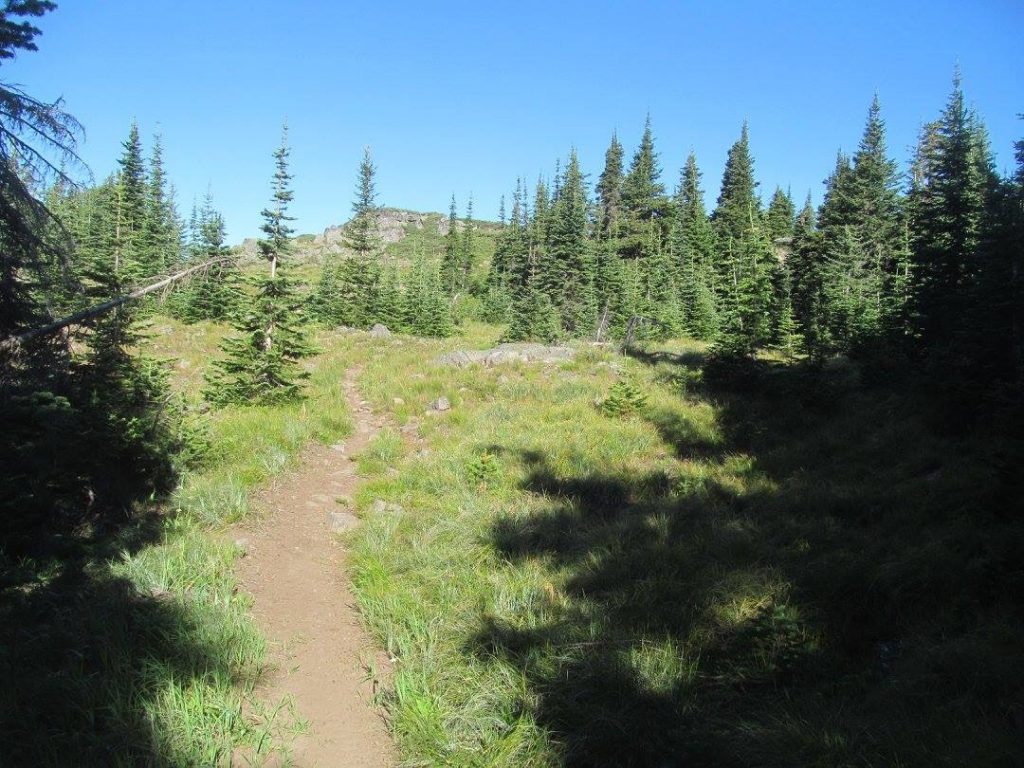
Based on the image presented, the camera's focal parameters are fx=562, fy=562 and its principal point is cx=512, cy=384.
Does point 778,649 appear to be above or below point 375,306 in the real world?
below

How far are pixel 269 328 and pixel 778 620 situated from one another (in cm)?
1248

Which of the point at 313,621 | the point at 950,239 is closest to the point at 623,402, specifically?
the point at 313,621

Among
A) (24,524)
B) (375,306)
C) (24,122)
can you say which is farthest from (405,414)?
(375,306)

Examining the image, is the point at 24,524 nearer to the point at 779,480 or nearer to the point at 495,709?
the point at 495,709

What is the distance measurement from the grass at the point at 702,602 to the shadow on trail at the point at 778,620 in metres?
0.02

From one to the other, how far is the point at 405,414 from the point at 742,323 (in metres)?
9.21

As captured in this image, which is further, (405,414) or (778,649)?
(405,414)

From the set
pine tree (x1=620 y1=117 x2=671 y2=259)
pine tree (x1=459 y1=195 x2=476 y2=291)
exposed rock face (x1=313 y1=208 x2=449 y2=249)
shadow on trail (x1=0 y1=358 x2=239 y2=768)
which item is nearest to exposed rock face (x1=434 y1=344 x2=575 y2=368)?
shadow on trail (x1=0 y1=358 x2=239 y2=768)

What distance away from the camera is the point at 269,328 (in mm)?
13711

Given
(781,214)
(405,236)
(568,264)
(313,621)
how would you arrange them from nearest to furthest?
(313,621) < (568,264) < (781,214) < (405,236)

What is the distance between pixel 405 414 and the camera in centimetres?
1445

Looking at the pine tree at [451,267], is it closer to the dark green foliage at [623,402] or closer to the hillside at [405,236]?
the hillside at [405,236]

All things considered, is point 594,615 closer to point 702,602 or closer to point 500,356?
point 702,602

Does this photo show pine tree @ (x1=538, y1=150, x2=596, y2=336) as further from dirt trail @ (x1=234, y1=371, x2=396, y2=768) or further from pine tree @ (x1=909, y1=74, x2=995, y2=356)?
dirt trail @ (x1=234, y1=371, x2=396, y2=768)
